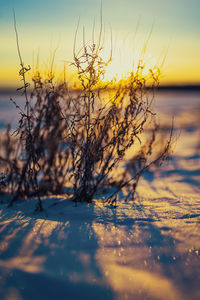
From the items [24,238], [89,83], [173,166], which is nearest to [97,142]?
[89,83]

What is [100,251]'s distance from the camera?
184 cm

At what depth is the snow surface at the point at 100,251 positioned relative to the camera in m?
1.50

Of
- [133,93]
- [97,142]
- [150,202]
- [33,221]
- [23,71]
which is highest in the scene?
[23,71]

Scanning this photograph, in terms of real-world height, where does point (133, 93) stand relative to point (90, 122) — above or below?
above

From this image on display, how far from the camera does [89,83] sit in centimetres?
229

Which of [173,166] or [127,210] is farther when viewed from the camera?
[173,166]

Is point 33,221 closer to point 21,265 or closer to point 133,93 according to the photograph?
point 21,265

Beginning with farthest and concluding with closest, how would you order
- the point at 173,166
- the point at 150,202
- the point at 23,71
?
the point at 173,166, the point at 150,202, the point at 23,71

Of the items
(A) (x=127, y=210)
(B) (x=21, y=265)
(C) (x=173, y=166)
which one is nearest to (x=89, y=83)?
(A) (x=127, y=210)

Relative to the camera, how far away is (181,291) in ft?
4.86

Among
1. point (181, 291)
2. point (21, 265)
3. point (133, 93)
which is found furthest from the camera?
point (133, 93)

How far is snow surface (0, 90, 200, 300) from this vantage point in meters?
1.50

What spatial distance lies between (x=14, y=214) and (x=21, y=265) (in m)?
0.90

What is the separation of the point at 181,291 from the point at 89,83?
5.86 feet
